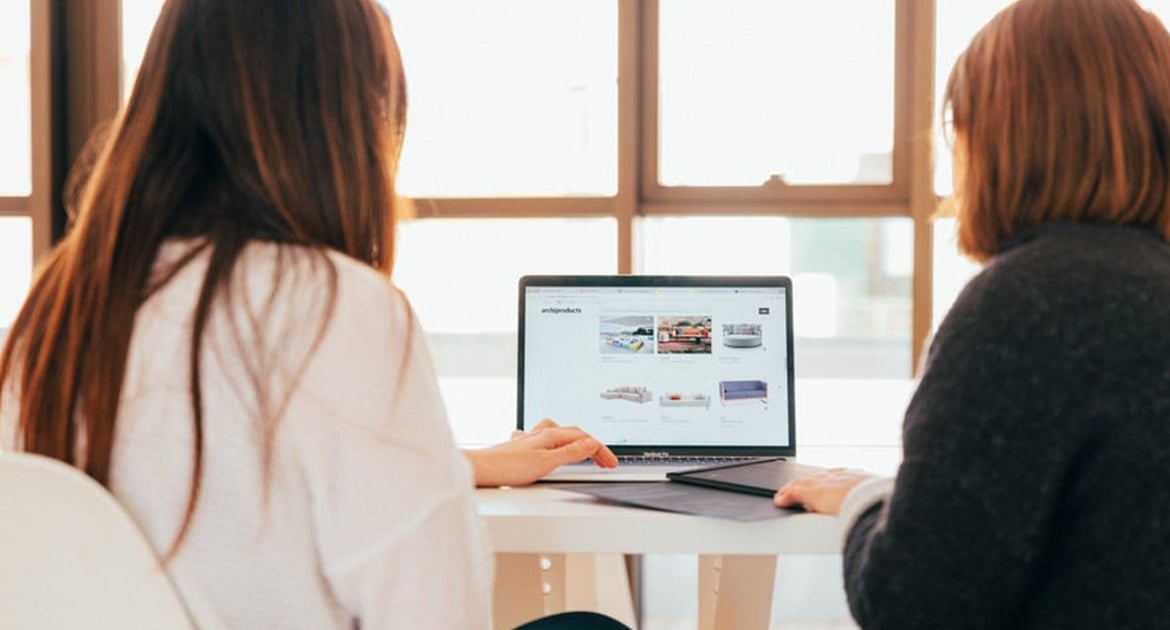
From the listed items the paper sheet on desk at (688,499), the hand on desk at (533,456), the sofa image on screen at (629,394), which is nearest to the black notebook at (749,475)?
the paper sheet on desk at (688,499)

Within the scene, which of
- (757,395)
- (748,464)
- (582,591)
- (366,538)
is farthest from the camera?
(582,591)

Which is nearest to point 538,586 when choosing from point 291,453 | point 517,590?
point 517,590

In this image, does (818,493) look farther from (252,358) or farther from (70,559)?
(70,559)

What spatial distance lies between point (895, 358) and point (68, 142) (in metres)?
1.91

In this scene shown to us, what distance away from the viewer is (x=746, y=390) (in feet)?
6.31

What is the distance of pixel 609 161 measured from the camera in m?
2.96

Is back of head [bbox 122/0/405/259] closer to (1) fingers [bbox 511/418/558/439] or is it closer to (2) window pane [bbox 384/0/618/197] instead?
(1) fingers [bbox 511/418/558/439]

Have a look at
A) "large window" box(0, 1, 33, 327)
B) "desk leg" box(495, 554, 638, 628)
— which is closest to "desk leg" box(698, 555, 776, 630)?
"desk leg" box(495, 554, 638, 628)

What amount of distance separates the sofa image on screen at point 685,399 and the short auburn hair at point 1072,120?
784 millimetres

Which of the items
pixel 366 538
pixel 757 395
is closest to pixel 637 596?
pixel 757 395

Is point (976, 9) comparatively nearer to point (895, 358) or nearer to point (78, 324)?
point (895, 358)

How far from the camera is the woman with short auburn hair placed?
102cm

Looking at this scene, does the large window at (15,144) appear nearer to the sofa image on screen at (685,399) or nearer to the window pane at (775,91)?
the window pane at (775,91)

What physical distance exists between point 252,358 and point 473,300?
80.1 inches
